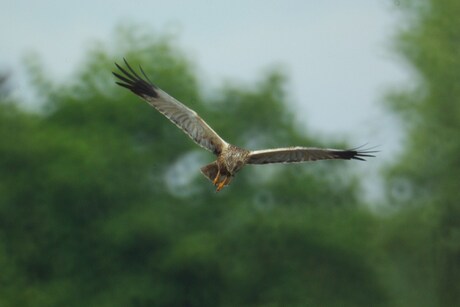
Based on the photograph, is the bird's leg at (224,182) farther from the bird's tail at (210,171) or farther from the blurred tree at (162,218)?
the blurred tree at (162,218)

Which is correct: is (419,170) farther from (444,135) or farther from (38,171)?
(38,171)

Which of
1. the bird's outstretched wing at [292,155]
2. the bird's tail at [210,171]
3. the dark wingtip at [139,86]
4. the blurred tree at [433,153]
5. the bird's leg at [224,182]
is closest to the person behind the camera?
the bird's leg at [224,182]

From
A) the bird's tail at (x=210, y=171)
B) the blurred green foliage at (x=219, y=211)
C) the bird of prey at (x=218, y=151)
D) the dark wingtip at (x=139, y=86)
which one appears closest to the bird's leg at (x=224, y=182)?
the bird of prey at (x=218, y=151)

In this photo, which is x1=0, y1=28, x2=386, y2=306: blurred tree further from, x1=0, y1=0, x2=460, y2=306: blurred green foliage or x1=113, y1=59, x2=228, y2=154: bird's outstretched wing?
x1=113, y1=59, x2=228, y2=154: bird's outstretched wing

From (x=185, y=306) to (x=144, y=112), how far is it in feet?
20.9

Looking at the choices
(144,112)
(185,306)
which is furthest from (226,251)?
(144,112)

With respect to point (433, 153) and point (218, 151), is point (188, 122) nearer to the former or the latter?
point (218, 151)

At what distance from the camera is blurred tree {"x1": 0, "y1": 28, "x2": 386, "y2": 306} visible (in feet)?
136

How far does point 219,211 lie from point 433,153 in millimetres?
7032

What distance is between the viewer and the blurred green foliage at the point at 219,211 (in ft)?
130

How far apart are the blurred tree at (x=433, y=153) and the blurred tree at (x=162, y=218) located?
2669mm

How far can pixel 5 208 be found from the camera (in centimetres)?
4162

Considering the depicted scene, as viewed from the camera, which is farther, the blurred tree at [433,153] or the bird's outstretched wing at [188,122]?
the blurred tree at [433,153]

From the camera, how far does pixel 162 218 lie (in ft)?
139
